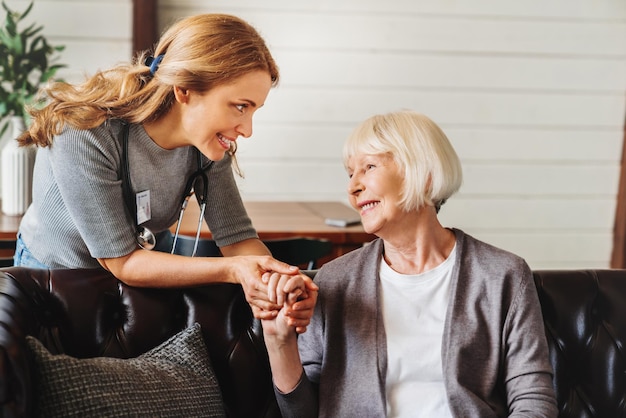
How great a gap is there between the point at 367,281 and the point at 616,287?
0.63m

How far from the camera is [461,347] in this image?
1639 mm

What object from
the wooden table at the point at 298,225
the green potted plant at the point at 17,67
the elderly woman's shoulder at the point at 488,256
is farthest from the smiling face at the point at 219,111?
the green potted plant at the point at 17,67

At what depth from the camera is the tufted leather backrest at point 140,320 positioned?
1657 mm

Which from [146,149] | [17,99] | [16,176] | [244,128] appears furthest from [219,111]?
[17,99]

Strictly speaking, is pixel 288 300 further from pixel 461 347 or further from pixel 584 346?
pixel 584 346

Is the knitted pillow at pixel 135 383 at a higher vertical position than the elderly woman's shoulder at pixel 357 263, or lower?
lower

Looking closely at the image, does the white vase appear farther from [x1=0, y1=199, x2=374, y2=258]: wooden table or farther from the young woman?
the young woman

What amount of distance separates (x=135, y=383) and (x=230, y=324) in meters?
0.33

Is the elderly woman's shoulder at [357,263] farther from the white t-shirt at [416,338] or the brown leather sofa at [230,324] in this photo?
the brown leather sofa at [230,324]

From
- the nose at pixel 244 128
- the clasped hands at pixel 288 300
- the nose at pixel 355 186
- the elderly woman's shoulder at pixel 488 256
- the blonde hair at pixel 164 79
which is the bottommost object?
the clasped hands at pixel 288 300

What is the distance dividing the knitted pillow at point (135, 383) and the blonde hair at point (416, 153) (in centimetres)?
57

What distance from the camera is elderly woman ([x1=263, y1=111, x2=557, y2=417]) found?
5.33ft

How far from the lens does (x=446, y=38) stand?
13.5ft

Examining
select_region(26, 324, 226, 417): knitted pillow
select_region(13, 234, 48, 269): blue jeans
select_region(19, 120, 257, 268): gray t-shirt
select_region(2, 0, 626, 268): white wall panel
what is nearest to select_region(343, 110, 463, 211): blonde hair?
select_region(19, 120, 257, 268): gray t-shirt
